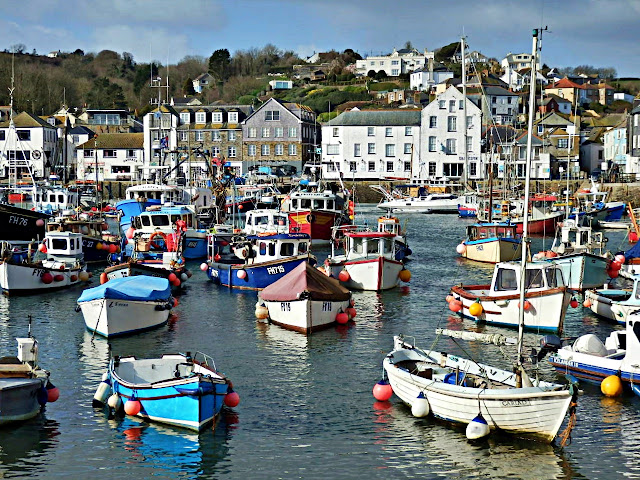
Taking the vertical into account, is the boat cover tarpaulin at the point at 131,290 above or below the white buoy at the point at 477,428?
above

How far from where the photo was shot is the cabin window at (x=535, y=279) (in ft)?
100

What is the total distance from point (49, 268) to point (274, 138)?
7180 centimetres

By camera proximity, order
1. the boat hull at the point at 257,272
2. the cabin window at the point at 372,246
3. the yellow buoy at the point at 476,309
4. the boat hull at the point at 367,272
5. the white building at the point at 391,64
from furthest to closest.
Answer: the white building at the point at 391,64
the cabin window at the point at 372,246
the boat hull at the point at 367,272
the boat hull at the point at 257,272
the yellow buoy at the point at 476,309

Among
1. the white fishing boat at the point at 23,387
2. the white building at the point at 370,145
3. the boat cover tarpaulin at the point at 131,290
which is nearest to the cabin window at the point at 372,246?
the boat cover tarpaulin at the point at 131,290

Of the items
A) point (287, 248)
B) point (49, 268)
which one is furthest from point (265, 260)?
point (49, 268)

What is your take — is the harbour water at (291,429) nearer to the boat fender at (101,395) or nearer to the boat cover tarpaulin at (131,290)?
the boat fender at (101,395)

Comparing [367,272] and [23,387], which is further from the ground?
[367,272]

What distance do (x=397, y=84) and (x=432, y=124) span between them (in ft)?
192

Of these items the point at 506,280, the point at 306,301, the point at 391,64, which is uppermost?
the point at 391,64

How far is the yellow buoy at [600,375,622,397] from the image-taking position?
23219 mm

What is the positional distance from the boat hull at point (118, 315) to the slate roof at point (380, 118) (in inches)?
2921

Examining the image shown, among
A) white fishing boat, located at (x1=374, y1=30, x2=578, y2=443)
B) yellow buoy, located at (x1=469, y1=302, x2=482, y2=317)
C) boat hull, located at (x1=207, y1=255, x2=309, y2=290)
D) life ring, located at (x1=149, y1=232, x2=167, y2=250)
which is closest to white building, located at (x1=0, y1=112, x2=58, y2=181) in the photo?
life ring, located at (x1=149, y1=232, x2=167, y2=250)

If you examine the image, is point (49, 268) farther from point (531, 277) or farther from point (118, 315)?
point (531, 277)

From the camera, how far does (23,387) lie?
2083 cm
